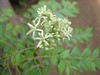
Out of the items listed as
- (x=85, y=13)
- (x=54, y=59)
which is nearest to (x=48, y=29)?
(x=54, y=59)

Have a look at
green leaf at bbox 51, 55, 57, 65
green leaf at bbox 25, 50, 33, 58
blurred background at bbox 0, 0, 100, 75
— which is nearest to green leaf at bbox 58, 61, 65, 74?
green leaf at bbox 51, 55, 57, 65

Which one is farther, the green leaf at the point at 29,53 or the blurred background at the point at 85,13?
the blurred background at the point at 85,13

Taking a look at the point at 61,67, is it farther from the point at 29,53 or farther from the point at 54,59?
the point at 29,53

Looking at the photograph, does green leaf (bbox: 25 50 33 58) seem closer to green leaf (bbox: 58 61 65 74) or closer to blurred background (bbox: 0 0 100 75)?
green leaf (bbox: 58 61 65 74)

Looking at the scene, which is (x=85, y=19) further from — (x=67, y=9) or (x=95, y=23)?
(x=67, y=9)

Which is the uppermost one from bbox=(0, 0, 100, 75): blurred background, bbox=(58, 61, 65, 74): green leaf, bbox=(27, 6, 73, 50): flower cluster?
bbox=(0, 0, 100, 75): blurred background

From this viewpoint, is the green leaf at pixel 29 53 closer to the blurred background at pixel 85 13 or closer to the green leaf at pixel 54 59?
the green leaf at pixel 54 59

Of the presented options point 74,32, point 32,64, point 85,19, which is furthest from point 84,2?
point 32,64

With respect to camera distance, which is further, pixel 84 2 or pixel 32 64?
pixel 84 2

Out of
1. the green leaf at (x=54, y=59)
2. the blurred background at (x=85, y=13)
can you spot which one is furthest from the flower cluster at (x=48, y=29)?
the blurred background at (x=85, y=13)

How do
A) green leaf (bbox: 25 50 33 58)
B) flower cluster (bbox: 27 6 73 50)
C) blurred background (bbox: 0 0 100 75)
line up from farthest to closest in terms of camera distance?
blurred background (bbox: 0 0 100 75) → green leaf (bbox: 25 50 33 58) → flower cluster (bbox: 27 6 73 50)

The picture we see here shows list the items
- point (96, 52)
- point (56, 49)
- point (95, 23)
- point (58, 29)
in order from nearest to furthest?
1. point (58, 29)
2. point (56, 49)
3. point (96, 52)
4. point (95, 23)
